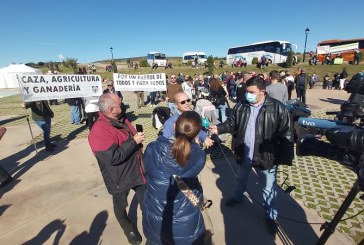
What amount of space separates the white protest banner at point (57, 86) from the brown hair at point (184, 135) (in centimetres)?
571

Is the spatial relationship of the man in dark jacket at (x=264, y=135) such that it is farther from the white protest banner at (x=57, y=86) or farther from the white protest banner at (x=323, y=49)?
the white protest banner at (x=323, y=49)

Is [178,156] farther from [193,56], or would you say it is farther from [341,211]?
[193,56]

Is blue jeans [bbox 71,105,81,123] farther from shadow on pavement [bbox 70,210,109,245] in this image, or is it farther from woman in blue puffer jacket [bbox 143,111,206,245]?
woman in blue puffer jacket [bbox 143,111,206,245]

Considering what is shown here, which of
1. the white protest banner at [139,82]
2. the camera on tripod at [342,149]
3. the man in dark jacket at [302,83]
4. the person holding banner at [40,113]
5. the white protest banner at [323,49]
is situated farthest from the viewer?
the white protest banner at [323,49]

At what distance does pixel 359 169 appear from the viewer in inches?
58.7

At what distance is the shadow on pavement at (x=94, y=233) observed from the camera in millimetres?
3240

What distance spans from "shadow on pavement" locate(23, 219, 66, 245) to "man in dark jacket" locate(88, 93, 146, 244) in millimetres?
1132

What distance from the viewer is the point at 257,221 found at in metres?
3.47

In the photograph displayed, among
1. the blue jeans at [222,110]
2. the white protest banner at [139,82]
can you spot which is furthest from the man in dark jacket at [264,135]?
the white protest banner at [139,82]

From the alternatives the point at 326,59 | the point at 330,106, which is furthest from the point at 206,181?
the point at 326,59

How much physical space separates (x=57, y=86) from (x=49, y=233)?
465 cm

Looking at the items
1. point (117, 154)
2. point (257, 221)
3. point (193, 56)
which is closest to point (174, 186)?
point (117, 154)

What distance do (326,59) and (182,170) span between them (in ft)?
121

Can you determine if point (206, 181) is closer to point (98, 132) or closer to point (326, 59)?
point (98, 132)
